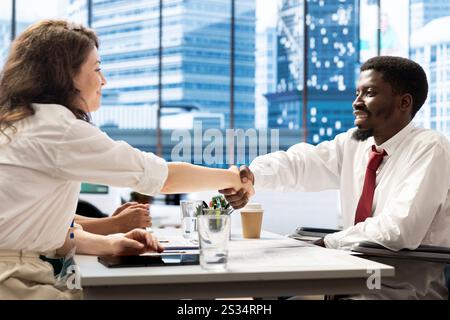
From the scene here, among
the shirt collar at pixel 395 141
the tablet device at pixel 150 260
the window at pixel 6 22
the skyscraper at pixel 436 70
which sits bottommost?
the tablet device at pixel 150 260

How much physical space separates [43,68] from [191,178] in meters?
0.51

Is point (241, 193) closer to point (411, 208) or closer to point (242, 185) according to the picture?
point (242, 185)

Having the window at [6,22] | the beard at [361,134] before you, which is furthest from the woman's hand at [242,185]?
the window at [6,22]

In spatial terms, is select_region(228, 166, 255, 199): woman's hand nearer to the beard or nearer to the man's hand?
the man's hand

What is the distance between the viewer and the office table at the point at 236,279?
132 centimetres

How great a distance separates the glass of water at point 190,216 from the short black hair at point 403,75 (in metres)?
0.91

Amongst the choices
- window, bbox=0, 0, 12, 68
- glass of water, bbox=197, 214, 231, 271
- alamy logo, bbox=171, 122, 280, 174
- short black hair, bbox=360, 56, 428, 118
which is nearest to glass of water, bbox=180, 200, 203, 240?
glass of water, bbox=197, 214, 231, 271

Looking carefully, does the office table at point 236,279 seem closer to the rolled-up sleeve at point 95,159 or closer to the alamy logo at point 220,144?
the rolled-up sleeve at point 95,159

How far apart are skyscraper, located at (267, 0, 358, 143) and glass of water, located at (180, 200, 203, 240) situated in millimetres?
6310

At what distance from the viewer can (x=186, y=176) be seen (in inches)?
72.9

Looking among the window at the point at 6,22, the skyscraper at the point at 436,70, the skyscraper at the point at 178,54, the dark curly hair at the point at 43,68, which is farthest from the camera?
the skyscraper at the point at 178,54

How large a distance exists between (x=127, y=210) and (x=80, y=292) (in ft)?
1.78
